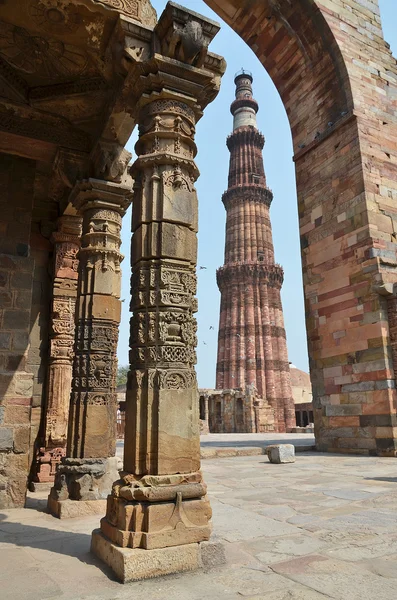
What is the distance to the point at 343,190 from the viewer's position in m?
9.59

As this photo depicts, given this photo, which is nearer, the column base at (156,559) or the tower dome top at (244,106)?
the column base at (156,559)

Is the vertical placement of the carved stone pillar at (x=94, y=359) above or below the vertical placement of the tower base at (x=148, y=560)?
above

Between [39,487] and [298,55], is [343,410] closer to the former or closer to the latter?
[39,487]

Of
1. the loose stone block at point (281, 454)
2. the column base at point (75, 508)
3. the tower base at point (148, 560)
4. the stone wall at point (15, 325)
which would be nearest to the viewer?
the tower base at point (148, 560)

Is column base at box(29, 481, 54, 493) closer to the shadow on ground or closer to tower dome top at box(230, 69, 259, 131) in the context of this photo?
the shadow on ground

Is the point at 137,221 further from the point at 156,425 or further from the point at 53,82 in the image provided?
the point at 53,82

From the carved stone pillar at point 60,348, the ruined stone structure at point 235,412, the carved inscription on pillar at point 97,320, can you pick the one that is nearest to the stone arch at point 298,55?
the carved stone pillar at point 60,348

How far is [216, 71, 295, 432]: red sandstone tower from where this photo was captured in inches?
1362

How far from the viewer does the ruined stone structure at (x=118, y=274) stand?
2.68 meters

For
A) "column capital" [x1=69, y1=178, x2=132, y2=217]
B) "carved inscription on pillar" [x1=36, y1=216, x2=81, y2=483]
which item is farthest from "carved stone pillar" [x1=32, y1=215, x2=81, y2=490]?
"column capital" [x1=69, y1=178, x2=132, y2=217]

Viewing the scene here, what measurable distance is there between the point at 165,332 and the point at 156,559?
1.27 m

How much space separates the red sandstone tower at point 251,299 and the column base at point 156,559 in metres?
31.4

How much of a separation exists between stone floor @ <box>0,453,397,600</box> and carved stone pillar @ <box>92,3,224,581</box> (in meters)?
0.21

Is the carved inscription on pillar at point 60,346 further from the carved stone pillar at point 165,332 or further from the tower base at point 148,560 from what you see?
the tower base at point 148,560
